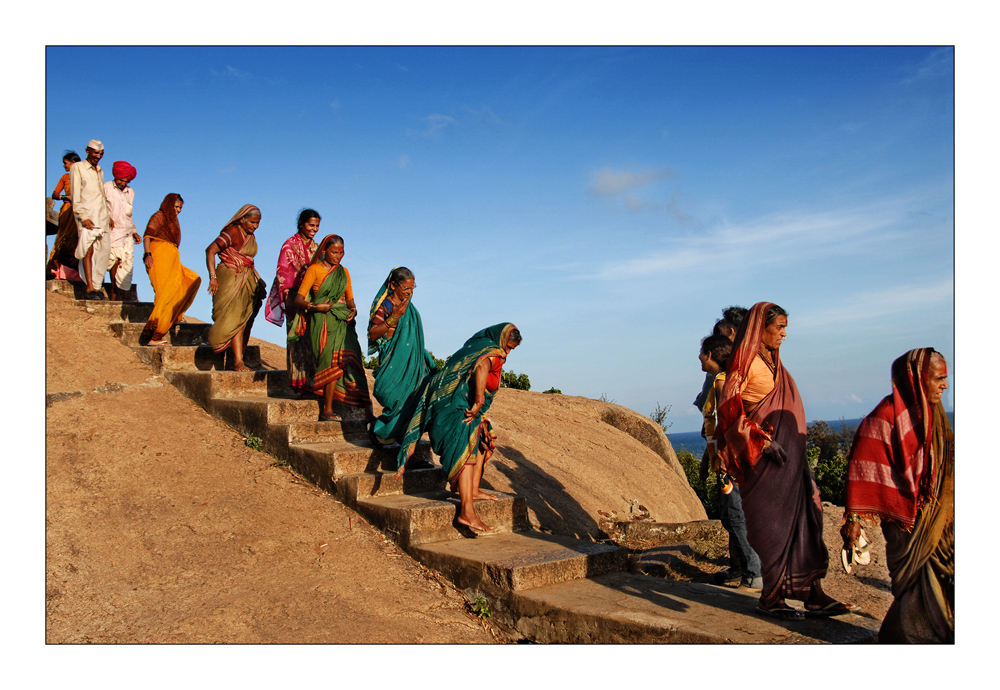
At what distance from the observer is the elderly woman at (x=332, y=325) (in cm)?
659

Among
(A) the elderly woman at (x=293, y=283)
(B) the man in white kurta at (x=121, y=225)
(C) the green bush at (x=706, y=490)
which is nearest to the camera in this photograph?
(A) the elderly woman at (x=293, y=283)

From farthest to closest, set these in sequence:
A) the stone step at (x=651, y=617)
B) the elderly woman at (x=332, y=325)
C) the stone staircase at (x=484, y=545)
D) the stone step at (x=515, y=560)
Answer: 1. the elderly woman at (x=332, y=325)
2. the stone step at (x=515, y=560)
3. the stone staircase at (x=484, y=545)
4. the stone step at (x=651, y=617)

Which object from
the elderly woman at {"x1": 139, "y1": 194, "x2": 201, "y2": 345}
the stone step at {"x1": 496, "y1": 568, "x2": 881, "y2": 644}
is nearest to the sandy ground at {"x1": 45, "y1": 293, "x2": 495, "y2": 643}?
the stone step at {"x1": 496, "y1": 568, "x2": 881, "y2": 644}

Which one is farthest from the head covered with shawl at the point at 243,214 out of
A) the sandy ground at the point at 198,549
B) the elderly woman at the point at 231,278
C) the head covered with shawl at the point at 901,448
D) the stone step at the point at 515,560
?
the head covered with shawl at the point at 901,448

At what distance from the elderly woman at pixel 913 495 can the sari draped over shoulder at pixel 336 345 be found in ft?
14.3

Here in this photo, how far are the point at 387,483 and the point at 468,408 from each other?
1.01 meters

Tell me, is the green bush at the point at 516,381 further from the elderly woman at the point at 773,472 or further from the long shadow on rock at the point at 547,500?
the elderly woman at the point at 773,472

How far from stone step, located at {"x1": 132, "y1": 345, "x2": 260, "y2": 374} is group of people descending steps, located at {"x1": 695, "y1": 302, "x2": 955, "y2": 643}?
16.6ft

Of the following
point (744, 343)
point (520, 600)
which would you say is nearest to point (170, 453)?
point (520, 600)

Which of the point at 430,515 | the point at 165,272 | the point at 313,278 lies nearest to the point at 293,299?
the point at 313,278

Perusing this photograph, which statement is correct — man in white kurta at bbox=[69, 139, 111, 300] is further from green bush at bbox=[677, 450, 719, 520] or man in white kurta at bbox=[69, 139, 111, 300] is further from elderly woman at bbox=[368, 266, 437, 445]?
green bush at bbox=[677, 450, 719, 520]

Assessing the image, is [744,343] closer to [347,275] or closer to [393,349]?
[393,349]

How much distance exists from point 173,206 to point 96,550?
14.2 feet

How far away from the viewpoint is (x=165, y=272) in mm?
7832
